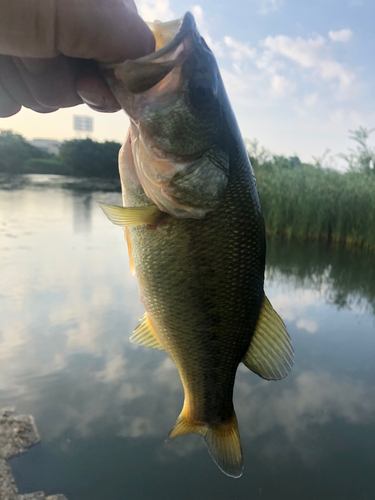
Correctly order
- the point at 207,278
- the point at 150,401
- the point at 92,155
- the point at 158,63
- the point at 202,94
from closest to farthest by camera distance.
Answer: the point at 158,63 < the point at 202,94 < the point at 207,278 < the point at 150,401 < the point at 92,155

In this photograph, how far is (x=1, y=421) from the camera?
3.19m

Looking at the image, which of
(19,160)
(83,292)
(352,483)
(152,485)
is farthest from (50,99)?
(19,160)

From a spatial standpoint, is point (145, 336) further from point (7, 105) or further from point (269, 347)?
point (7, 105)

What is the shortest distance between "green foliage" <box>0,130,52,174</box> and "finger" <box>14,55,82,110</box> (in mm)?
30870

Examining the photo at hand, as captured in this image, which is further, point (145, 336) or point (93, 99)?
point (145, 336)

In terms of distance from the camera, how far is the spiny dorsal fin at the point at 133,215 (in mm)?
1253

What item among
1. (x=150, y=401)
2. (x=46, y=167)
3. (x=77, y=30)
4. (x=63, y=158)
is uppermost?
(x=63, y=158)

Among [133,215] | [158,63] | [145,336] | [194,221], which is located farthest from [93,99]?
A: [145,336]

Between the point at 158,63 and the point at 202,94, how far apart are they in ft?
0.63

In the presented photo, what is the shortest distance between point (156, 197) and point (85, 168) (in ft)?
89.1

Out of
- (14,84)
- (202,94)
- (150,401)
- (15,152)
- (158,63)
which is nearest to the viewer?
(158,63)

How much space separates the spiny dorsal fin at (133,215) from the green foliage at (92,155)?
22.0 metres

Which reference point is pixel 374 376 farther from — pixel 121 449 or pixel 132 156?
pixel 132 156

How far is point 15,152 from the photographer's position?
29938mm
